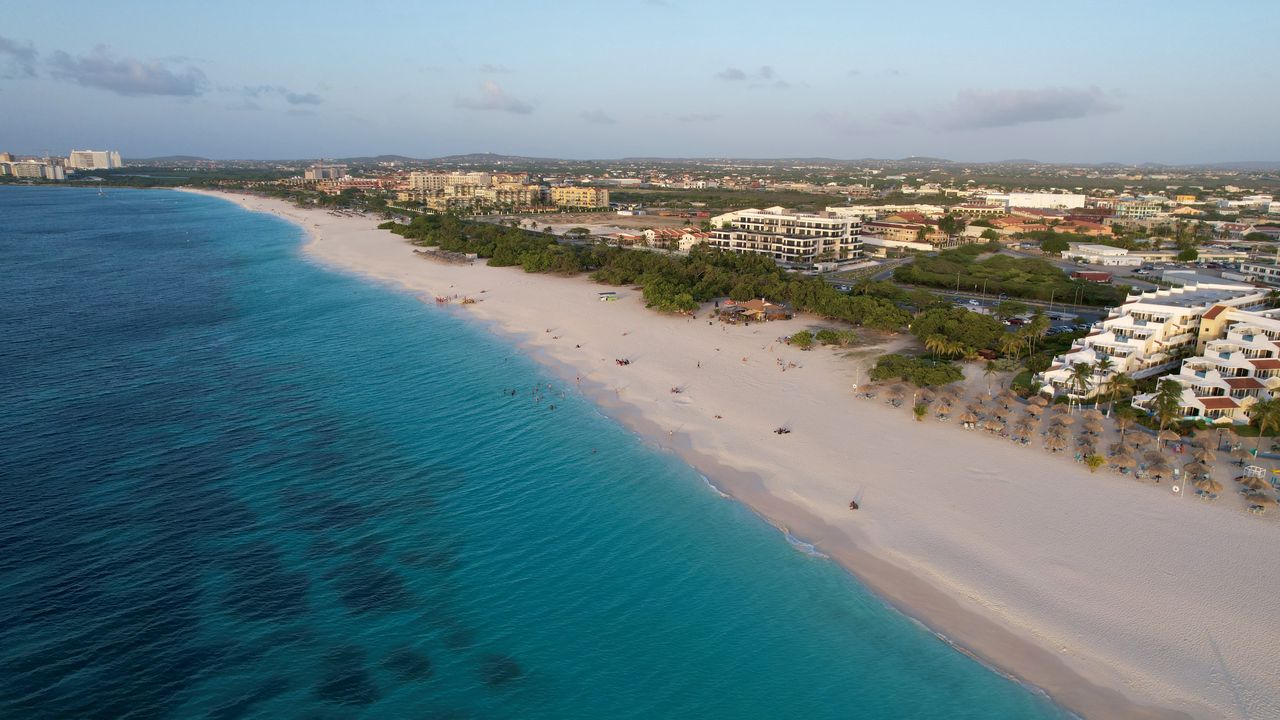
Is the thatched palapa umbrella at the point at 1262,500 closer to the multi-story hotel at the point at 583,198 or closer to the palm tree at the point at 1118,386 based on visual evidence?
the palm tree at the point at 1118,386

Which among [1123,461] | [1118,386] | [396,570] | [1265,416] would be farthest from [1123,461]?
[396,570]

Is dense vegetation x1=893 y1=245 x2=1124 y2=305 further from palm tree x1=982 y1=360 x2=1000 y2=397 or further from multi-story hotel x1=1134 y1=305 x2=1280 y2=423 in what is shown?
palm tree x1=982 y1=360 x2=1000 y2=397

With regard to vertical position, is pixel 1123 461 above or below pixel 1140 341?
below

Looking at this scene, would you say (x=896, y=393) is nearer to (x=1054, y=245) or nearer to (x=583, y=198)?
(x=1054, y=245)

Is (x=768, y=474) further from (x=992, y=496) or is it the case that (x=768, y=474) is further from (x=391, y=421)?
(x=391, y=421)

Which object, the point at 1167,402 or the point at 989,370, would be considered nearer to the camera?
the point at 1167,402

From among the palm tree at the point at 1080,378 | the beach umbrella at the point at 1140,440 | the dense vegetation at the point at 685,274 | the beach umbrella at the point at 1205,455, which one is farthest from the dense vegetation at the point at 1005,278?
the beach umbrella at the point at 1205,455
